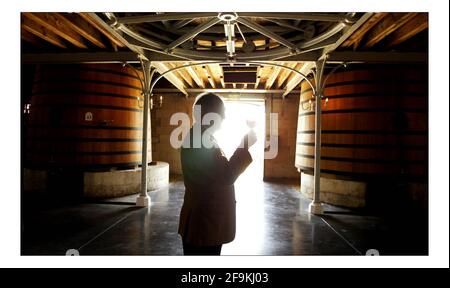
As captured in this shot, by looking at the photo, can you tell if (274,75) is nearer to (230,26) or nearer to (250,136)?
(230,26)

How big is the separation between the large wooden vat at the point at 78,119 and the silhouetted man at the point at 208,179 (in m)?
4.74

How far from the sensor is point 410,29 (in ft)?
13.7

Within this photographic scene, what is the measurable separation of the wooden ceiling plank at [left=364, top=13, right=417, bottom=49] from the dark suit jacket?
357 cm

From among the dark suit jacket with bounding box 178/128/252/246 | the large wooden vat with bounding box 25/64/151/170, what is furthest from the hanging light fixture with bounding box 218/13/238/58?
the large wooden vat with bounding box 25/64/151/170

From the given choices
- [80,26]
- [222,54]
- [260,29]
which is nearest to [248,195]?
[222,54]

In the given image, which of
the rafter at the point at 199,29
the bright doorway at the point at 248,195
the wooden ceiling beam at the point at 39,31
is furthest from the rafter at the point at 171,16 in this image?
the wooden ceiling beam at the point at 39,31

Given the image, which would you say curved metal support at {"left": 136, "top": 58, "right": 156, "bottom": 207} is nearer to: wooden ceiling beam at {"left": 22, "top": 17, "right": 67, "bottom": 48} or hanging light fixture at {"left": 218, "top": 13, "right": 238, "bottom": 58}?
wooden ceiling beam at {"left": 22, "top": 17, "right": 67, "bottom": 48}

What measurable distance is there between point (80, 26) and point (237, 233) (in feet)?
13.1

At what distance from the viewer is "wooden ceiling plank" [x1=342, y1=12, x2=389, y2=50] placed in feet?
12.4

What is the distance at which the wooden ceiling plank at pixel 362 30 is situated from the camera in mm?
3770

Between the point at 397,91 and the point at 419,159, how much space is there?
133cm

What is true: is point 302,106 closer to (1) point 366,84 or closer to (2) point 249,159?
(1) point 366,84

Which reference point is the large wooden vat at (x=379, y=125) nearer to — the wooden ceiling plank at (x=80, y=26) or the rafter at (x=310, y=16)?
the rafter at (x=310, y=16)

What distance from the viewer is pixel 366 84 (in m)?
5.36
